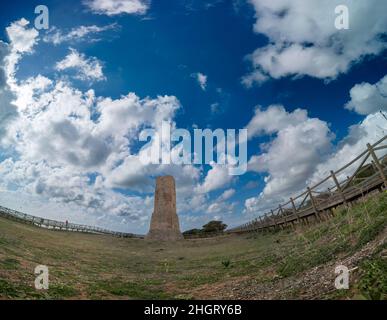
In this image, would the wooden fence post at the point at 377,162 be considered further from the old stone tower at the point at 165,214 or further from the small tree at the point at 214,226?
the small tree at the point at 214,226

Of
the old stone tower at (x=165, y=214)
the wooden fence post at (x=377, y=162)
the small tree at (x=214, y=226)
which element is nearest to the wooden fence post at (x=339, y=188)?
the wooden fence post at (x=377, y=162)

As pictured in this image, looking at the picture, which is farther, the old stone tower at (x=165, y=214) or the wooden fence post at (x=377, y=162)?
the old stone tower at (x=165, y=214)

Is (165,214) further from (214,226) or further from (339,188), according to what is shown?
(339,188)

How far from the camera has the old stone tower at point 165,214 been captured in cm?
4619

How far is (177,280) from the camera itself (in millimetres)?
12906

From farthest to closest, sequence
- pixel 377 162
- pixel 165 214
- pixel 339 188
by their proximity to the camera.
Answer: pixel 165 214 < pixel 339 188 < pixel 377 162

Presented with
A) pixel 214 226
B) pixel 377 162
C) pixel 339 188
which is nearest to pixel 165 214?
pixel 214 226

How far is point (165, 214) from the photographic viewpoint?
4812cm

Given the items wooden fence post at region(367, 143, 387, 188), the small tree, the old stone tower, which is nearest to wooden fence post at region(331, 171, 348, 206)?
wooden fence post at region(367, 143, 387, 188)

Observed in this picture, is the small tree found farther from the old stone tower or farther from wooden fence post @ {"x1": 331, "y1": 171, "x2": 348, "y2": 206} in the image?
wooden fence post @ {"x1": 331, "y1": 171, "x2": 348, "y2": 206}

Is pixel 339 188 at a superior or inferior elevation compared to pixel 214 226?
inferior
